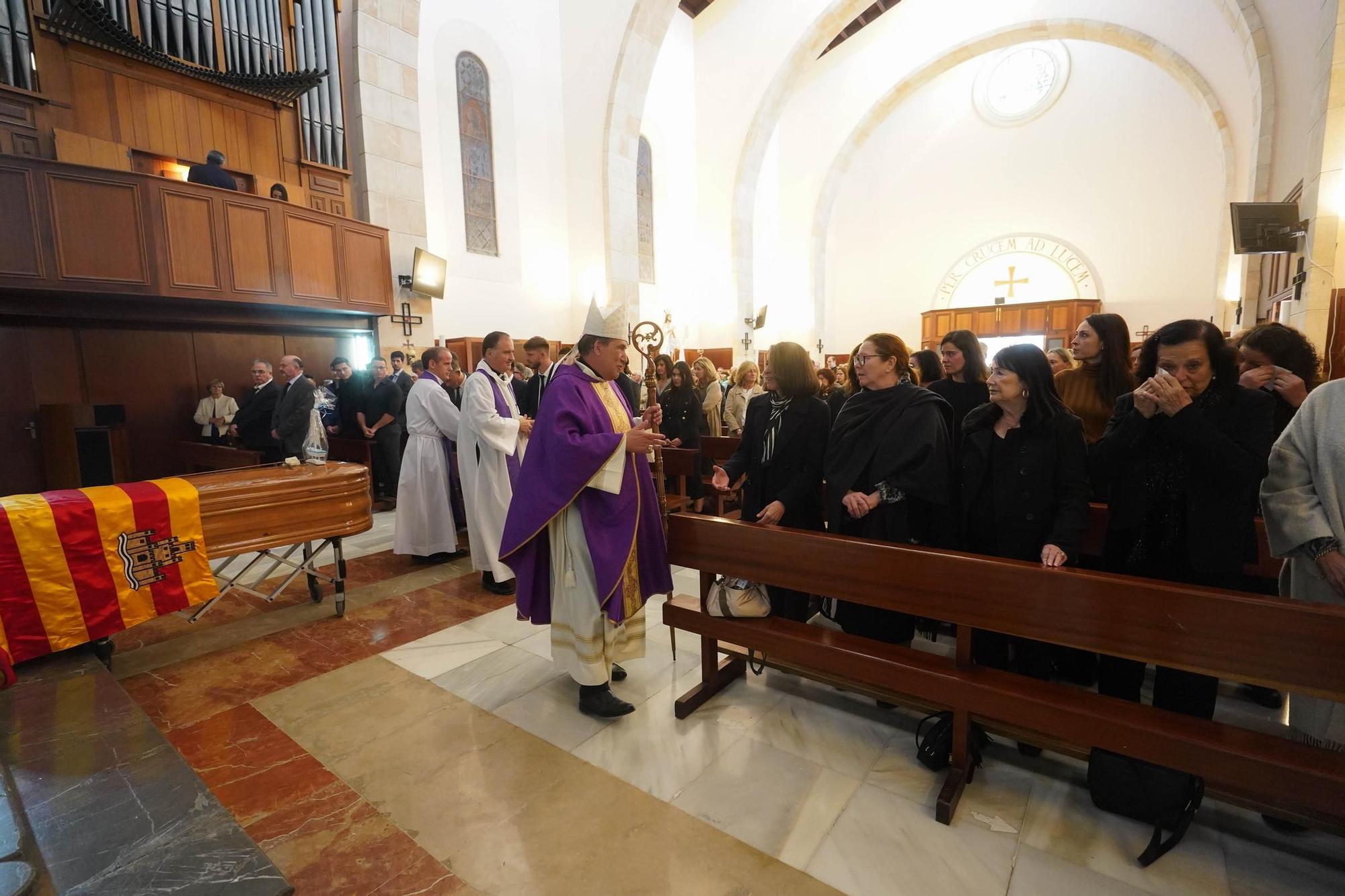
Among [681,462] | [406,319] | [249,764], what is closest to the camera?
[249,764]

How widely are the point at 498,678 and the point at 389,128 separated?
8.01 metres

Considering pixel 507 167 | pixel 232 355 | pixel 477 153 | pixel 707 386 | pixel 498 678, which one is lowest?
pixel 498 678

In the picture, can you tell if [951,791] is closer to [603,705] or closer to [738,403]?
[603,705]

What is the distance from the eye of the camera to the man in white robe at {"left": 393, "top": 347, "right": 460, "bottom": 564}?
4.77 m

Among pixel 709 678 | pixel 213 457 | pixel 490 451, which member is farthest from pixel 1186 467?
pixel 213 457

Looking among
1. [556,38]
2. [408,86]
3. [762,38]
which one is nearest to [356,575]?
[408,86]

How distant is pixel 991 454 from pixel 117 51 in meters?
8.90

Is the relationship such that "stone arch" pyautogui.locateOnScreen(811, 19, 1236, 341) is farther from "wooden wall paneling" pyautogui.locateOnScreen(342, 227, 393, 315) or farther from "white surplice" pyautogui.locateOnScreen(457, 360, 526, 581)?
"white surplice" pyautogui.locateOnScreen(457, 360, 526, 581)

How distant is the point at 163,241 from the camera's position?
5.95 meters

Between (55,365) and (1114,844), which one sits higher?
(55,365)

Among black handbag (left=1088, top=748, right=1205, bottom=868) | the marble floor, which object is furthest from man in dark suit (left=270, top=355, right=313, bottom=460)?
black handbag (left=1088, top=748, right=1205, bottom=868)

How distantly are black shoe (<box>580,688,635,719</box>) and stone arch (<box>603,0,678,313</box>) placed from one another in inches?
361

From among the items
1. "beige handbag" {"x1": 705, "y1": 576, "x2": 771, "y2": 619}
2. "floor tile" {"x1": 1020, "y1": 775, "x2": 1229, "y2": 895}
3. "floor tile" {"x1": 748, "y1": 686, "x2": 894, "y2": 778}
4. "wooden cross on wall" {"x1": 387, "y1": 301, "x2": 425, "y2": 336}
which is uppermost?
"wooden cross on wall" {"x1": 387, "y1": 301, "x2": 425, "y2": 336}

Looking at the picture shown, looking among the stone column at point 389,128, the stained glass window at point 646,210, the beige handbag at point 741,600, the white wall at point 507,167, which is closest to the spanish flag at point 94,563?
the beige handbag at point 741,600
